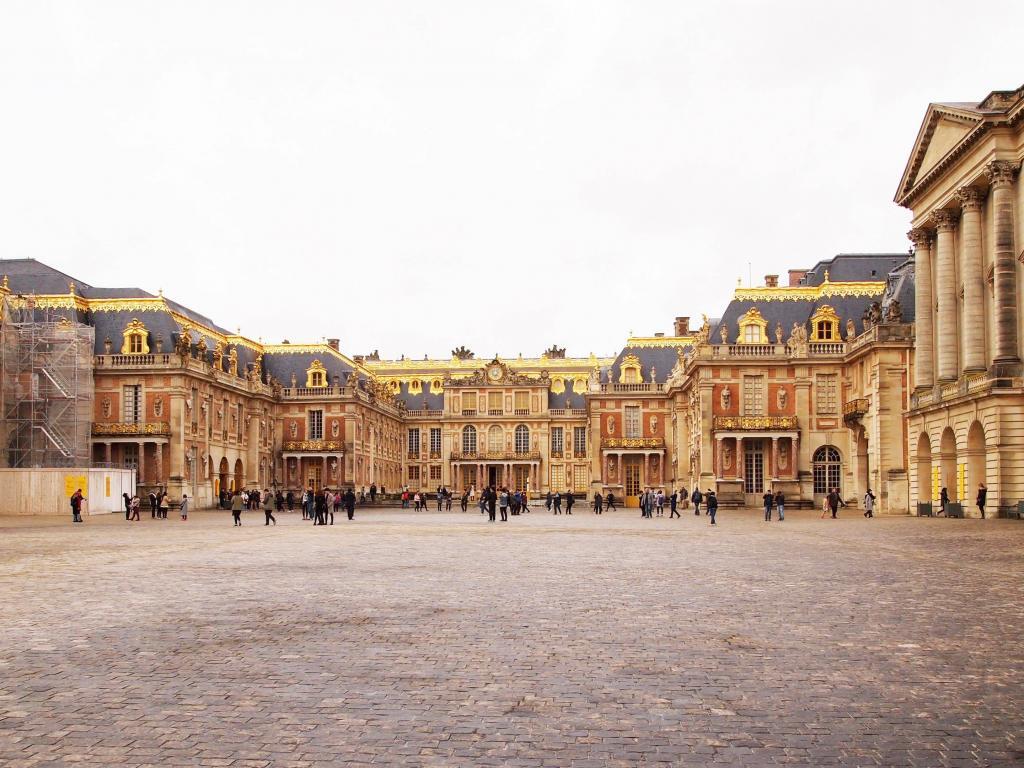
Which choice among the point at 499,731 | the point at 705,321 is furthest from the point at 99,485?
the point at 499,731

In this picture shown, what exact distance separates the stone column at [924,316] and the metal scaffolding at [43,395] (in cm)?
4108

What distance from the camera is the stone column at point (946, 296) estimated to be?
4231cm

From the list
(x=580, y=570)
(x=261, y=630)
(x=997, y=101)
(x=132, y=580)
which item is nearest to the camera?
(x=261, y=630)

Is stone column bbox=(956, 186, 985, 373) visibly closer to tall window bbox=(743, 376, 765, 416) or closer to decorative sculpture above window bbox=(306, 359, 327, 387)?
tall window bbox=(743, 376, 765, 416)

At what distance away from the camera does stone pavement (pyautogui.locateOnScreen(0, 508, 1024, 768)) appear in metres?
6.74

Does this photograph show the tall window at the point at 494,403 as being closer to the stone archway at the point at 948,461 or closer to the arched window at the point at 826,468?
the arched window at the point at 826,468

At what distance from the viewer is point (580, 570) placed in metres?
18.3

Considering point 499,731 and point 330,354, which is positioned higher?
point 330,354

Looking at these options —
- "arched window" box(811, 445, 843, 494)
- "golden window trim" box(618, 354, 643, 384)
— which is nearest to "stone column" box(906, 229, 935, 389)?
"arched window" box(811, 445, 843, 494)

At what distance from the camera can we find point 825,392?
5850 cm

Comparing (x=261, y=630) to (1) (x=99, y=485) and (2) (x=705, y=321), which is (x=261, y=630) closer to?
(1) (x=99, y=485)

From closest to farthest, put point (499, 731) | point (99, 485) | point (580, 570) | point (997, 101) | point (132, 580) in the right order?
point (499, 731), point (132, 580), point (580, 570), point (997, 101), point (99, 485)

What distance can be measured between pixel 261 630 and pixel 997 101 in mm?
35021

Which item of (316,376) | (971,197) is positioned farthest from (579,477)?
(971,197)
